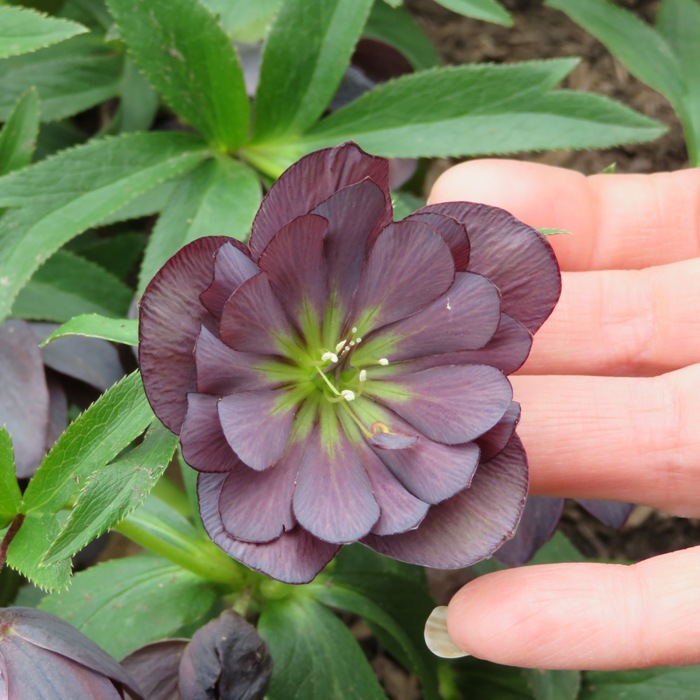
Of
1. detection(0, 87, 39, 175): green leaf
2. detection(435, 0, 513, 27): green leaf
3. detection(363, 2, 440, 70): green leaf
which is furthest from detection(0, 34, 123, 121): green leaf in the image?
detection(435, 0, 513, 27): green leaf

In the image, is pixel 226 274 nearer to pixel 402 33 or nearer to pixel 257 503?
pixel 257 503

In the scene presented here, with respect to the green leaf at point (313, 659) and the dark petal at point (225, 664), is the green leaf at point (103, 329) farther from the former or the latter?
the green leaf at point (313, 659)

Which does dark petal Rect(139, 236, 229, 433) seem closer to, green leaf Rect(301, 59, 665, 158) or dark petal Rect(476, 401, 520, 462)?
dark petal Rect(476, 401, 520, 462)

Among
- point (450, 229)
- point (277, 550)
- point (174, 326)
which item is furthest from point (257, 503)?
point (450, 229)

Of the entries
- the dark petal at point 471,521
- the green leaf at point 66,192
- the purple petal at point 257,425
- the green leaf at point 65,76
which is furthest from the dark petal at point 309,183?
the green leaf at point 65,76

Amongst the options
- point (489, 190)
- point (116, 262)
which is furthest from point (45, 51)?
point (489, 190)

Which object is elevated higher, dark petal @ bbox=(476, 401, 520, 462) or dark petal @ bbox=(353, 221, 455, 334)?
dark petal @ bbox=(353, 221, 455, 334)

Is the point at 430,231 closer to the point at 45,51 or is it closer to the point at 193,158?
the point at 193,158
